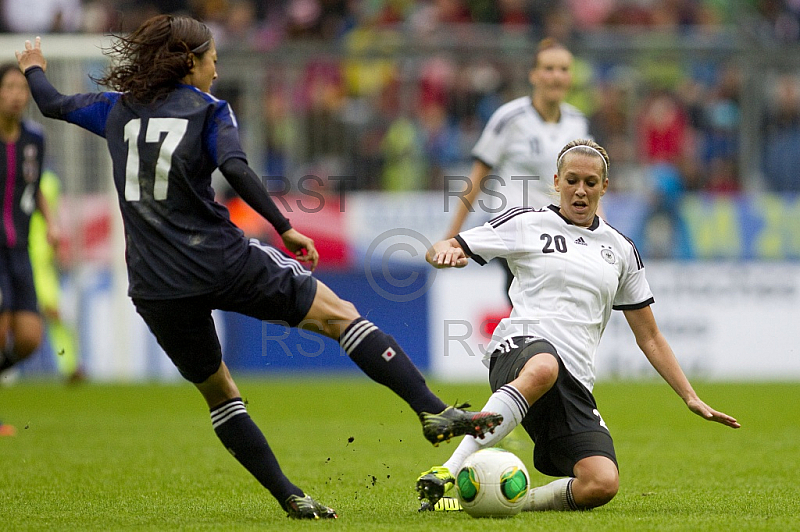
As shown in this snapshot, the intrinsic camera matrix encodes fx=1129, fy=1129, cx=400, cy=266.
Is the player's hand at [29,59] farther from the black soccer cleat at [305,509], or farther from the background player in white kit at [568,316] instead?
the black soccer cleat at [305,509]

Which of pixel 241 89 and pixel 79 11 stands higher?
pixel 79 11

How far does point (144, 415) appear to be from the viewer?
10500mm

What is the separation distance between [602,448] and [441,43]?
10.9 m

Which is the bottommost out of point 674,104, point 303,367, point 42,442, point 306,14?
point 303,367

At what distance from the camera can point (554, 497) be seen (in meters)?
5.21

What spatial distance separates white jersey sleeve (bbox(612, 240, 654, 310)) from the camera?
17.7ft

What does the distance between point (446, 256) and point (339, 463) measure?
2748 mm

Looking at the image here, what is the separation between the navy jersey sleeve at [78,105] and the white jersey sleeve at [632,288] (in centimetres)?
249

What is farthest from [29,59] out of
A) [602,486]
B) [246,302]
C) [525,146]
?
[525,146]

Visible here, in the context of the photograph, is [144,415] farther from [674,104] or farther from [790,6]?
[790,6]

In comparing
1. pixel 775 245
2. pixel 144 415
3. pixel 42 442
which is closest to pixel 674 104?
pixel 775 245

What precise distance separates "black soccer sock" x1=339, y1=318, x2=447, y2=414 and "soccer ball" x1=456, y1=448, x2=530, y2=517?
413 mm

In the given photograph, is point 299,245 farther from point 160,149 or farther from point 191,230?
point 160,149
